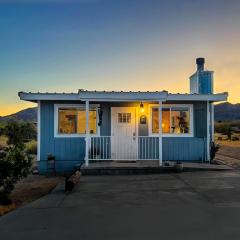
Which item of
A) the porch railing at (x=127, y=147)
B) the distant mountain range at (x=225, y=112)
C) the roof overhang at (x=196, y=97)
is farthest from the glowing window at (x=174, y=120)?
the distant mountain range at (x=225, y=112)

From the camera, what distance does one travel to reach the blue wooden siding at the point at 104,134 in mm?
14891

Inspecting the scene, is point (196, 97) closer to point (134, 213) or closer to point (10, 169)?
point (10, 169)

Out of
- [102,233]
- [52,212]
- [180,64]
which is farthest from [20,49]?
[102,233]

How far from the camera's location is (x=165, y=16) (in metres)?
16.0

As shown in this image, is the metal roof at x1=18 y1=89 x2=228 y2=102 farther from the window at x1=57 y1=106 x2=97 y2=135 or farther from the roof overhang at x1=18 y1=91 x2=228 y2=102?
the window at x1=57 y1=106 x2=97 y2=135

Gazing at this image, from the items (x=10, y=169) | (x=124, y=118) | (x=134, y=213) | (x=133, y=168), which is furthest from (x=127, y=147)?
(x=134, y=213)

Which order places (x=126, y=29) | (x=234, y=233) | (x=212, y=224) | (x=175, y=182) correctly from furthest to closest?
(x=126, y=29), (x=175, y=182), (x=212, y=224), (x=234, y=233)

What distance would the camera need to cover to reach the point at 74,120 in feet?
49.7

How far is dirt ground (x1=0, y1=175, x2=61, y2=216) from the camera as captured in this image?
9.24 m

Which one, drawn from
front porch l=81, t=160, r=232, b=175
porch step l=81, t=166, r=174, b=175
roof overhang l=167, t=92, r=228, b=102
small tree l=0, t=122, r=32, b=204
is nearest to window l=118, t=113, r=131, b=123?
roof overhang l=167, t=92, r=228, b=102

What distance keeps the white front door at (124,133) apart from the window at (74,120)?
2.74 ft

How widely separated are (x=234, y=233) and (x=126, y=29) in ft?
42.7

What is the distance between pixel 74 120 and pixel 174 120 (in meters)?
4.21

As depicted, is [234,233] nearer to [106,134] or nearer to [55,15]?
[106,134]
